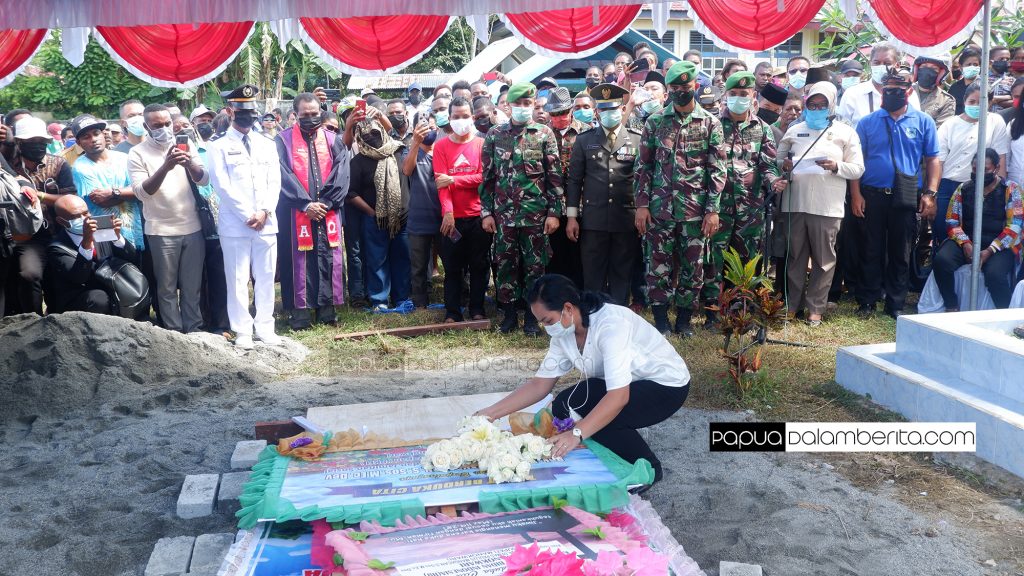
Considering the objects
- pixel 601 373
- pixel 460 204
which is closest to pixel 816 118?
pixel 460 204

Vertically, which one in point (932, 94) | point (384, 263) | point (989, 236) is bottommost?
point (384, 263)

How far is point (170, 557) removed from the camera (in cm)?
355

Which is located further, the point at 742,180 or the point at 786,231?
the point at 786,231

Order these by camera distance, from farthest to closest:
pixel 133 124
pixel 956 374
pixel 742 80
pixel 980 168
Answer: pixel 133 124, pixel 742 80, pixel 980 168, pixel 956 374

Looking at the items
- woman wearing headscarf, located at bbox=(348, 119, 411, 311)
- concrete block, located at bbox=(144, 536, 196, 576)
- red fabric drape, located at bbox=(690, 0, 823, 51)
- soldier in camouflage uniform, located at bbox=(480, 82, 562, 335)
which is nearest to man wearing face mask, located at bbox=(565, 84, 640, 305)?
soldier in camouflage uniform, located at bbox=(480, 82, 562, 335)

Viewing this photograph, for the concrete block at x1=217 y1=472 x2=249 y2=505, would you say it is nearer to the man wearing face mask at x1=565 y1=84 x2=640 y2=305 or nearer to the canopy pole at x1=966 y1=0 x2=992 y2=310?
the man wearing face mask at x1=565 y1=84 x2=640 y2=305

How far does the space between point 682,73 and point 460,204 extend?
216cm

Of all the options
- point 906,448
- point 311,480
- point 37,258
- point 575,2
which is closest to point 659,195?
point 575,2

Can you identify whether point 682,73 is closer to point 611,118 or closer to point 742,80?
point 742,80

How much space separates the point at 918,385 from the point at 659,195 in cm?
240

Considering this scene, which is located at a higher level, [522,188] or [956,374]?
[522,188]

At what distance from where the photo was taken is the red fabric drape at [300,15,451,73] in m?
5.87

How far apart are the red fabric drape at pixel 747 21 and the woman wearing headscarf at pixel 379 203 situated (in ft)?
11.1

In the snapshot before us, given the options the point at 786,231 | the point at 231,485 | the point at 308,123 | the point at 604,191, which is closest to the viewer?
the point at 231,485
